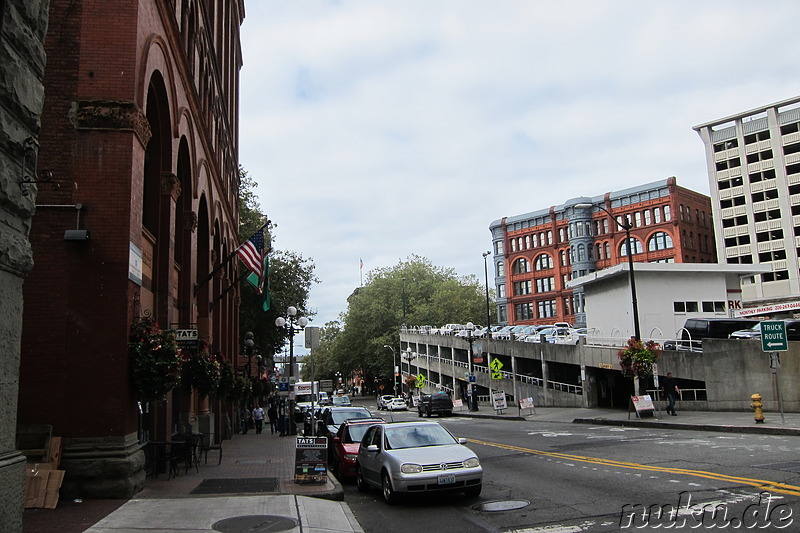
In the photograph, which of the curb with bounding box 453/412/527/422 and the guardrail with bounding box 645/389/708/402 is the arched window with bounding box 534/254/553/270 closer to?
the curb with bounding box 453/412/527/422

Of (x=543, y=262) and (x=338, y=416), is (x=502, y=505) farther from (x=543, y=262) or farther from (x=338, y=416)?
(x=543, y=262)

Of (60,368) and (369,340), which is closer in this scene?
(60,368)

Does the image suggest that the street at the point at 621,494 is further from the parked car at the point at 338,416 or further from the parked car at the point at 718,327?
the parked car at the point at 718,327

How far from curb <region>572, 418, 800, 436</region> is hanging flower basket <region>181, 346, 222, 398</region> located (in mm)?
16436

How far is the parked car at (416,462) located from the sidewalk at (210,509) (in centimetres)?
86

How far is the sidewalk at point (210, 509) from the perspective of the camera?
356 inches

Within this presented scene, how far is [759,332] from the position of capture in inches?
1249

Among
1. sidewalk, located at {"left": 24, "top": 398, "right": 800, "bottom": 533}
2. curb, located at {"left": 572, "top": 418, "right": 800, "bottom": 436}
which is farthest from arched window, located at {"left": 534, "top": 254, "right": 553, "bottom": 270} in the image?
sidewalk, located at {"left": 24, "top": 398, "right": 800, "bottom": 533}

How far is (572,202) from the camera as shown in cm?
8750

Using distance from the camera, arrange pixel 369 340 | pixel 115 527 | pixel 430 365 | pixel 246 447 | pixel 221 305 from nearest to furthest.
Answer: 1. pixel 115 527
2. pixel 246 447
3. pixel 221 305
4. pixel 430 365
5. pixel 369 340

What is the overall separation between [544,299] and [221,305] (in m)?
68.6

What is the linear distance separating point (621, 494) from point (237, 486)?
24.1 feet

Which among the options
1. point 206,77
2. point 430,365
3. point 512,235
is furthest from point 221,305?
point 512,235

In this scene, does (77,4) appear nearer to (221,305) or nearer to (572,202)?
(221,305)
